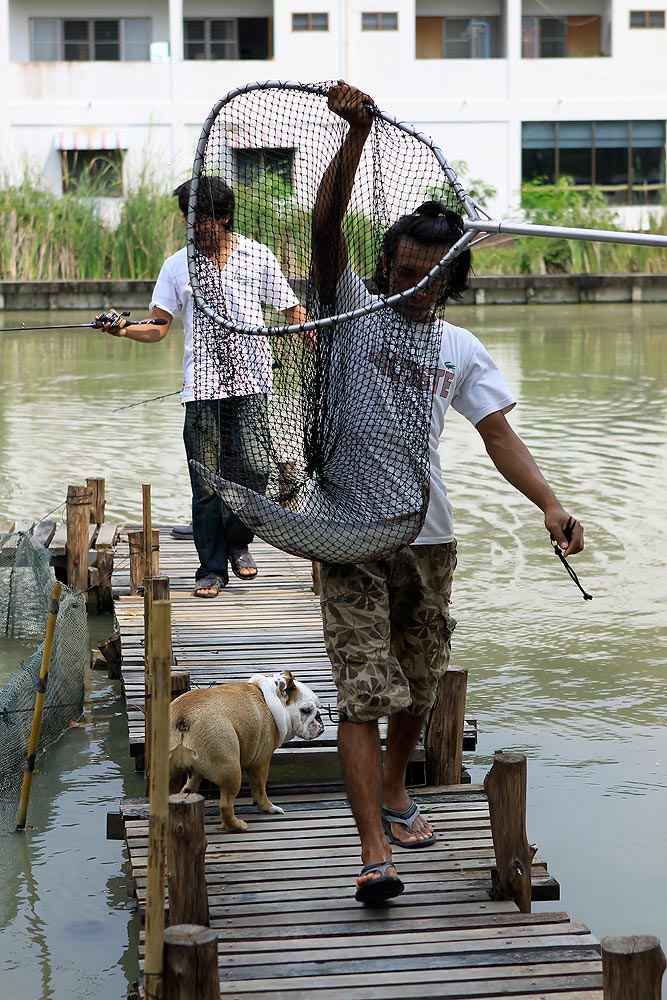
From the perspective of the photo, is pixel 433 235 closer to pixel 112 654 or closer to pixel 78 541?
pixel 112 654

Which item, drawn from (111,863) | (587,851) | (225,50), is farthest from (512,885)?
(225,50)

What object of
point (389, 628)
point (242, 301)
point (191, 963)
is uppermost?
point (242, 301)

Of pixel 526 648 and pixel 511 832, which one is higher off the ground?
pixel 511 832

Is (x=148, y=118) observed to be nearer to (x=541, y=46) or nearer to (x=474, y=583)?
(x=541, y=46)

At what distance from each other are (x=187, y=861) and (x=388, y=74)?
116ft

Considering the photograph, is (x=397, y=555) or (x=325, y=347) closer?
(x=397, y=555)

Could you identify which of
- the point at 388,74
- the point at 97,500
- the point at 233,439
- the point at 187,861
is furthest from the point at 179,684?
the point at 388,74

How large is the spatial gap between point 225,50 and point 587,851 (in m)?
35.9

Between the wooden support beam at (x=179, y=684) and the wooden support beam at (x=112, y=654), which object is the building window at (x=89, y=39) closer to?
the wooden support beam at (x=112, y=654)

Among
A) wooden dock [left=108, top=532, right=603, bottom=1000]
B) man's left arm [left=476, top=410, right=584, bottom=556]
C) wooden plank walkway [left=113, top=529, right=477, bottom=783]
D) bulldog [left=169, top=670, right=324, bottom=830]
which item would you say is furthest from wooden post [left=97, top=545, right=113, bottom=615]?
man's left arm [left=476, top=410, right=584, bottom=556]

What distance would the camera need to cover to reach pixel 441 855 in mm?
4270

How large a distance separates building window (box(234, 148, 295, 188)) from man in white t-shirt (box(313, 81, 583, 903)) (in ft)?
3.05

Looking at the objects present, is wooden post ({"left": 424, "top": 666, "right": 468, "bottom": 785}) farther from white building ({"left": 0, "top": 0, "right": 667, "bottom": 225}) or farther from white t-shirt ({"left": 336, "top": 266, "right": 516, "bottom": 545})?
white building ({"left": 0, "top": 0, "right": 667, "bottom": 225})

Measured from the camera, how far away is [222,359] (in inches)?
171
